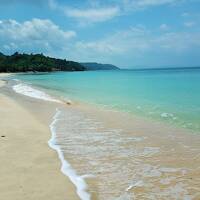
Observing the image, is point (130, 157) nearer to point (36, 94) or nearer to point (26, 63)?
point (36, 94)

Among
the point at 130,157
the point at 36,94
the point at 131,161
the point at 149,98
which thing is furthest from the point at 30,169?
the point at 36,94

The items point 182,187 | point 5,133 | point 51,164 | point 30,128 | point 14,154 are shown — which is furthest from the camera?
point 30,128

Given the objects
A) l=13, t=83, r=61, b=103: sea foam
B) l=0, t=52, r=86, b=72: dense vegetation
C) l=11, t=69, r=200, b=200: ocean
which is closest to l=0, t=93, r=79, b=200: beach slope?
l=11, t=69, r=200, b=200: ocean

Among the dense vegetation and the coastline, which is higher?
the dense vegetation

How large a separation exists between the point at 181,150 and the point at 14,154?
3.99m

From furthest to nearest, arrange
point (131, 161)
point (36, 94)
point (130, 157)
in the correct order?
point (36, 94), point (130, 157), point (131, 161)

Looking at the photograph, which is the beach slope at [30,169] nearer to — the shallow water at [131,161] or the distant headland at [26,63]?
the shallow water at [131,161]

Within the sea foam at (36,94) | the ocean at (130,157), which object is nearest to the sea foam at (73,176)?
the ocean at (130,157)

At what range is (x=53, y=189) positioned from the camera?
5.50m

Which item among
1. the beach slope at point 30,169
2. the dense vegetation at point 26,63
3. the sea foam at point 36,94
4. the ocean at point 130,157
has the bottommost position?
the sea foam at point 36,94

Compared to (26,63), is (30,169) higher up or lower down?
lower down

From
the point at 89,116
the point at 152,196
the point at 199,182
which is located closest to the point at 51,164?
the point at 152,196

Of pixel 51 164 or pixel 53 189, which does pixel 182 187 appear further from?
pixel 51 164

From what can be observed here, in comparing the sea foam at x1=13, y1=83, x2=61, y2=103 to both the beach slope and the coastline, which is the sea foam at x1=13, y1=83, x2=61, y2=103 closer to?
the coastline
